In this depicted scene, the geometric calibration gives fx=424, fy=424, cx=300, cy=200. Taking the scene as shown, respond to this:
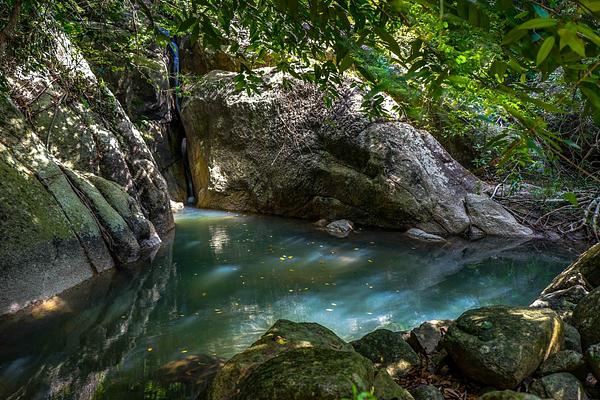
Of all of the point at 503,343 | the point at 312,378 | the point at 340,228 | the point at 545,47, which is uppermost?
the point at 545,47

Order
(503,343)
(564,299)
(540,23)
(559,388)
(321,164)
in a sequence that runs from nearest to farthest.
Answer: (540,23) → (559,388) → (503,343) → (564,299) → (321,164)

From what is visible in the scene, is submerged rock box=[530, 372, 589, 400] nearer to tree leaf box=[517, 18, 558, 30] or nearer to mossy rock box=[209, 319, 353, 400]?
mossy rock box=[209, 319, 353, 400]

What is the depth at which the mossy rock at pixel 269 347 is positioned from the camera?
268cm

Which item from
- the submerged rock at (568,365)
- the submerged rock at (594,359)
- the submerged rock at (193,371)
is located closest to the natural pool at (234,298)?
the submerged rock at (193,371)

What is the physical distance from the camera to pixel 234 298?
5.68 meters

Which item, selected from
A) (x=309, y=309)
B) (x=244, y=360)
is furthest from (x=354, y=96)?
(x=244, y=360)

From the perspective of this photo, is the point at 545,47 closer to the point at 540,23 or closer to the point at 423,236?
the point at 540,23

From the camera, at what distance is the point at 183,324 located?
4.89 meters

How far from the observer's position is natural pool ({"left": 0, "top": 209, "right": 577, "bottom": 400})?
13.2ft

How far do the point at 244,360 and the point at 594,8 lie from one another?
267 centimetres

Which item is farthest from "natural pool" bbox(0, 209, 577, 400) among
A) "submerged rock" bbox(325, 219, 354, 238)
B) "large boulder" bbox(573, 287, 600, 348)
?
"large boulder" bbox(573, 287, 600, 348)

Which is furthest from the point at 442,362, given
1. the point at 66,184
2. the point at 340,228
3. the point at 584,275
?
the point at 66,184

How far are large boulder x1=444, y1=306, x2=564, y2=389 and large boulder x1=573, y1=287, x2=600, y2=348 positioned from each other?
0.33 m

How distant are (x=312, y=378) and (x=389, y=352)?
1.57 m
